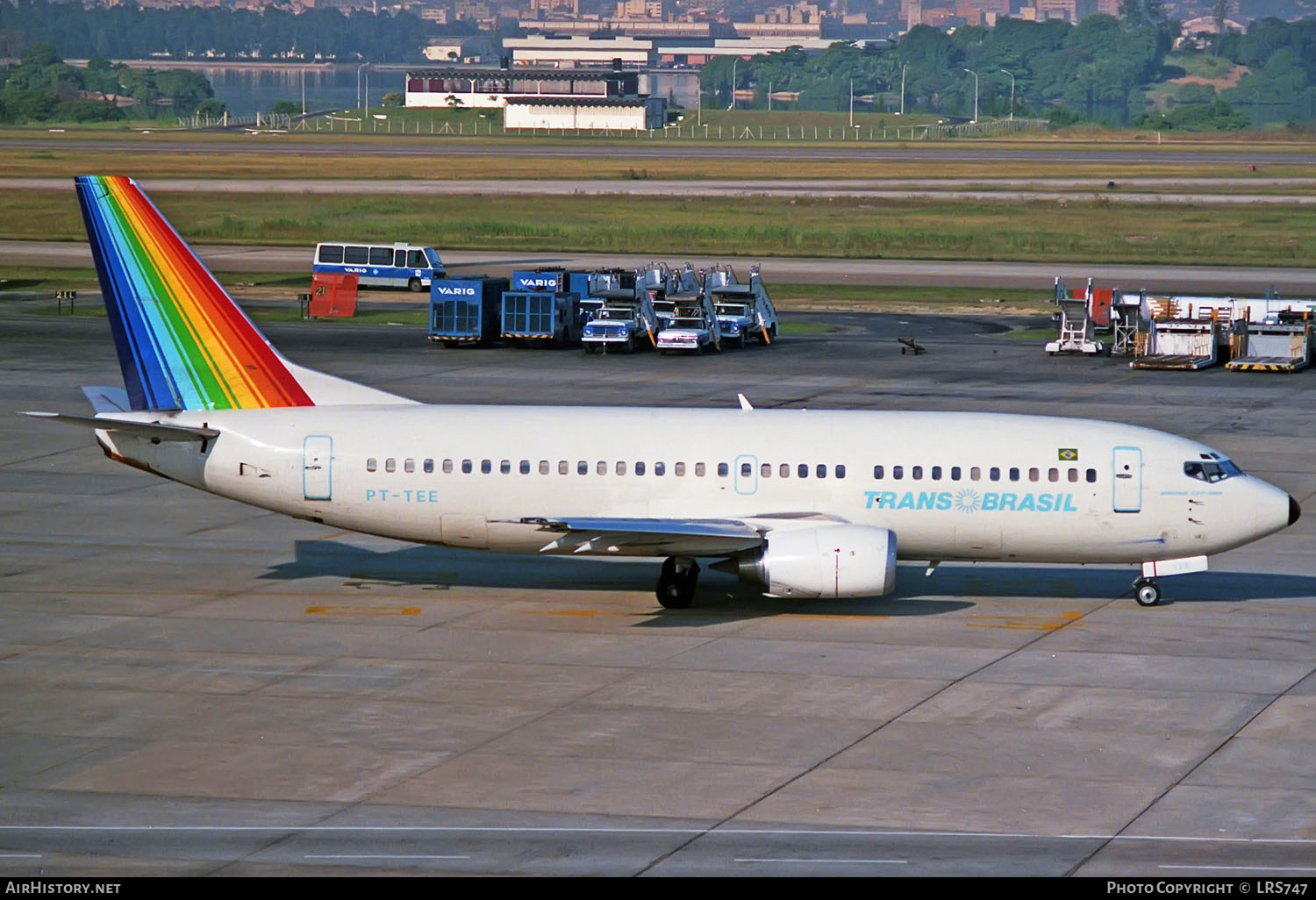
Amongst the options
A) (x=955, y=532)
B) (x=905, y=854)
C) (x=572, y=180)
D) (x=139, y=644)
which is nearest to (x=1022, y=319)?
(x=955, y=532)

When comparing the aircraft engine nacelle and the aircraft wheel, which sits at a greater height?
the aircraft engine nacelle

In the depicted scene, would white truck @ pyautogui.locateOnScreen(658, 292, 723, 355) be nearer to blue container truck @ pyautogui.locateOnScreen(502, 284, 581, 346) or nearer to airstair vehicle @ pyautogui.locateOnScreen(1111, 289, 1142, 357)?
blue container truck @ pyautogui.locateOnScreen(502, 284, 581, 346)

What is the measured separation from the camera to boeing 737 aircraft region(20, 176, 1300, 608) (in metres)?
34.0

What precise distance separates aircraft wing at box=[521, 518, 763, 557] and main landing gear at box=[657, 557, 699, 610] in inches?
38.7

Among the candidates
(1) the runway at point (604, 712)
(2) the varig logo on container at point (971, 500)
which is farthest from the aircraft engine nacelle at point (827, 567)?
(2) the varig logo on container at point (971, 500)

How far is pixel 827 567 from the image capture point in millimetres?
32312

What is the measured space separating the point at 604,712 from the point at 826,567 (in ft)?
21.1

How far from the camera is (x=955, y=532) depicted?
112ft

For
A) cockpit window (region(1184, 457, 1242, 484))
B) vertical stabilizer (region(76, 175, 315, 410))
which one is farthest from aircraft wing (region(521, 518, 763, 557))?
cockpit window (region(1184, 457, 1242, 484))

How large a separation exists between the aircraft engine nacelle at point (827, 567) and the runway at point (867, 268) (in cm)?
5988

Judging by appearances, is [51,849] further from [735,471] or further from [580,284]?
[580,284]

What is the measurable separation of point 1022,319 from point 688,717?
60.5 meters

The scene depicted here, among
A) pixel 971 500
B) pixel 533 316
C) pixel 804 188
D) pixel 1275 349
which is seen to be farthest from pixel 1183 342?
pixel 804 188

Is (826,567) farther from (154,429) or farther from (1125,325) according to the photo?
(1125,325)
